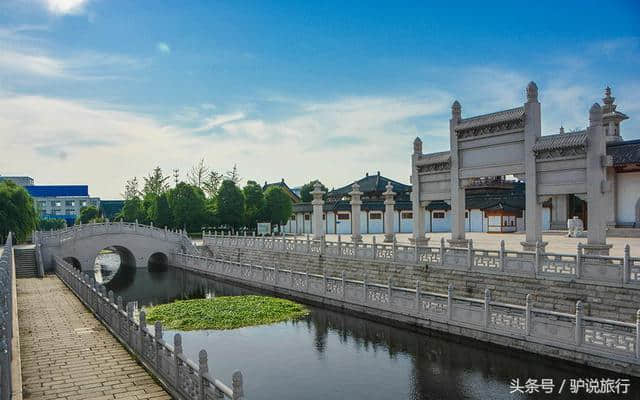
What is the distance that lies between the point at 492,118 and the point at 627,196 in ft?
50.5

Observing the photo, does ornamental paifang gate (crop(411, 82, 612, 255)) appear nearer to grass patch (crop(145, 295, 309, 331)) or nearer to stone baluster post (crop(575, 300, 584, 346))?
stone baluster post (crop(575, 300, 584, 346))

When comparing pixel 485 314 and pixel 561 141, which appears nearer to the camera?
pixel 485 314

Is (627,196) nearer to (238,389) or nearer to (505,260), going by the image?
(505,260)

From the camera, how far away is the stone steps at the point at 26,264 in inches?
1103

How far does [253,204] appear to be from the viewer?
51.2m

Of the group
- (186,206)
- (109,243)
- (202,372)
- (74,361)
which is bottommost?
(74,361)

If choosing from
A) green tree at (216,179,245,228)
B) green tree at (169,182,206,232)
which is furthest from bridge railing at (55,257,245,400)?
green tree at (169,182,206,232)

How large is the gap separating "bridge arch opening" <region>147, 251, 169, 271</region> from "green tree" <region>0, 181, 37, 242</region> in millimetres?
11965

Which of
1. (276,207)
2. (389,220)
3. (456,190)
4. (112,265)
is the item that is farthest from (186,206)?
(456,190)

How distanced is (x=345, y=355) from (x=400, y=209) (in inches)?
1356

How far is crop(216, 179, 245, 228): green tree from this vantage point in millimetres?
50219

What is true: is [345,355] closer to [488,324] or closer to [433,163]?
[488,324]

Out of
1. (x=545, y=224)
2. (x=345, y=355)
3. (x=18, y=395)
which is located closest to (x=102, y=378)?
(x=18, y=395)

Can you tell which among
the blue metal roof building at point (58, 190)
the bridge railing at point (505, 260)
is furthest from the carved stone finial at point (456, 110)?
the blue metal roof building at point (58, 190)
